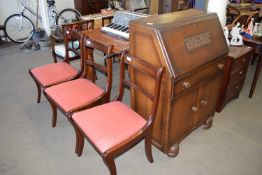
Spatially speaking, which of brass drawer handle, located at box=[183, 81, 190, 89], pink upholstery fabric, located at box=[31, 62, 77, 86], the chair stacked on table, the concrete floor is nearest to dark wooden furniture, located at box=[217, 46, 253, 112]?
the concrete floor

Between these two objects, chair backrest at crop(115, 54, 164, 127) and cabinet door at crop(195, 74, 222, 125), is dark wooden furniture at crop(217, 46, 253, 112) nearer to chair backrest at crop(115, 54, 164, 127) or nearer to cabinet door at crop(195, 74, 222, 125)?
cabinet door at crop(195, 74, 222, 125)

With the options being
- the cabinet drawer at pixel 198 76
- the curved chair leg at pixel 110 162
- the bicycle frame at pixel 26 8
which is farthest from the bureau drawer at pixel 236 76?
the bicycle frame at pixel 26 8

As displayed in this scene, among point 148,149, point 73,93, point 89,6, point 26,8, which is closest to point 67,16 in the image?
point 89,6

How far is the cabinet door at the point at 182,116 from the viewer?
63.7 inches

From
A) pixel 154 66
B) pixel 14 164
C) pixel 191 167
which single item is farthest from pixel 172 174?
pixel 14 164

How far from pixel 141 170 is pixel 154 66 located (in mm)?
846

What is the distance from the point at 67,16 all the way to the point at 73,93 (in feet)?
12.4

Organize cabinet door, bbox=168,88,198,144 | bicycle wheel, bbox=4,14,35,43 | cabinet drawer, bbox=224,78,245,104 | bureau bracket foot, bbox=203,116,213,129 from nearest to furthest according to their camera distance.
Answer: cabinet door, bbox=168,88,198,144 → bureau bracket foot, bbox=203,116,213,129 → cabinet drawer, bbox=224,78,245,104 → bicycle wheel, bbox=4,14,35,43

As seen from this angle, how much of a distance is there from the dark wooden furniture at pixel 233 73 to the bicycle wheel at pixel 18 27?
3870 mm

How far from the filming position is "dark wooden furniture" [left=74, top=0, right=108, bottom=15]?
5.01 meters

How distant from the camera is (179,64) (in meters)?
1.45

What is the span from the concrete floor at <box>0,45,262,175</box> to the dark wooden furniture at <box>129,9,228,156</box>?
18 centimetres

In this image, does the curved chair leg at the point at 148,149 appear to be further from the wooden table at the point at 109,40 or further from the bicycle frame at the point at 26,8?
the bicycle frame at the point at 26,8

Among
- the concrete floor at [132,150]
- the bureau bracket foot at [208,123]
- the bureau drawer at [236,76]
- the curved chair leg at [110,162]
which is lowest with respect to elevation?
the concrete floor at [132,150]
